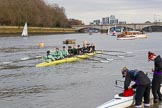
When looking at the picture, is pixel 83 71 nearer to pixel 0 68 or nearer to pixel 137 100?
pixel 0 68

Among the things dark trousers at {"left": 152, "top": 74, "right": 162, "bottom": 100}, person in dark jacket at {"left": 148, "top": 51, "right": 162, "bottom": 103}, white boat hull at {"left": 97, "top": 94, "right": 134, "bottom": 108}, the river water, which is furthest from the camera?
the river water

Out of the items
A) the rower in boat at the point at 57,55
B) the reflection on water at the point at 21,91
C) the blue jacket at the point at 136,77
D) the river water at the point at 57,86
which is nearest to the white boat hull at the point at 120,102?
the blue jacket at the point at 136,77

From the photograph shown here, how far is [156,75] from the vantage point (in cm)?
1733

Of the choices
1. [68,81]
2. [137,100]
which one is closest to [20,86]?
[68,81]

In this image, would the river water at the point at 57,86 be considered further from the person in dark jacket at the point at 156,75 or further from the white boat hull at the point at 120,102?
the white boat hull at the point at 120,102

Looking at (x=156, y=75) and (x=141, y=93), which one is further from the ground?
(x=156, y=75)

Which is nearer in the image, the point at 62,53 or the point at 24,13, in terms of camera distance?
the point at 62,53

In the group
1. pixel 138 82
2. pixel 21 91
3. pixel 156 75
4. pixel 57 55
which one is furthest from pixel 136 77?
pixel 57 55

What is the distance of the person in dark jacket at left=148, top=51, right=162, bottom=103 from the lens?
1697 centimetres

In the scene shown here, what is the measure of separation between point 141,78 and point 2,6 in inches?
5730

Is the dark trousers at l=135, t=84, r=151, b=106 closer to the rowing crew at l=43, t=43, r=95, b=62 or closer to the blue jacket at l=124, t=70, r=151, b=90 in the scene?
the blue jacket at l=124, t=70, r=151, b=90

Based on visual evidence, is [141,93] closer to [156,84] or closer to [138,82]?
[138,82]

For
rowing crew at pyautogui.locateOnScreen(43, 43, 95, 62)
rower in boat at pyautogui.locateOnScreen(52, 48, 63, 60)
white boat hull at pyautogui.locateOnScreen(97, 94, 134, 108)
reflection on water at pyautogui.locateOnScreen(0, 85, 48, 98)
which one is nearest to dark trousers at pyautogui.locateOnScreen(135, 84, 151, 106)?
white boat hull at pyautogui.locateOnScreen(97, 94, 134, 108)

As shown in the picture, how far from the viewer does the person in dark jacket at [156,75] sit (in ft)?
55.7
